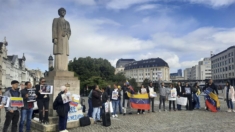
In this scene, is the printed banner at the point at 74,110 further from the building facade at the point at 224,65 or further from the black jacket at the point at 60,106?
the building facade at the point at 224,65

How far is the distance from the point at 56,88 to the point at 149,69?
155m

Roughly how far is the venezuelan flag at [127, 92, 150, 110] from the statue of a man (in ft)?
19.1

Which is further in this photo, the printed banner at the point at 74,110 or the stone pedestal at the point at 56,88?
the printed banner at the point at 74,110

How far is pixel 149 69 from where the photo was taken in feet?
536

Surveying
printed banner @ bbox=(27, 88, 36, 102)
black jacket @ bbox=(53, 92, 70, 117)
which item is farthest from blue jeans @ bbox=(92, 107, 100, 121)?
printed banner @ bbox=(27, 88, 36, 102)

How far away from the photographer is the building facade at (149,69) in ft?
515

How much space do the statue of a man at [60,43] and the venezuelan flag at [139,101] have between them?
5831mm

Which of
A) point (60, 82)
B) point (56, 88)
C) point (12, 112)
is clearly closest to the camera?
point (12, 112)

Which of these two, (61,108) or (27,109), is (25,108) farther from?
(61,108)

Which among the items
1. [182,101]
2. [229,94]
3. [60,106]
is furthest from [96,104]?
[229,94]

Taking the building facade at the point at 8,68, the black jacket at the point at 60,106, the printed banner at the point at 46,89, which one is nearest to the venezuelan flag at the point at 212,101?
the black jacket at the point at 60,106

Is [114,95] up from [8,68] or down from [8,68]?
down

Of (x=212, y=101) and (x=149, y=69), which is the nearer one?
(x=212, y=101)

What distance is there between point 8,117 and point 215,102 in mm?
13951
